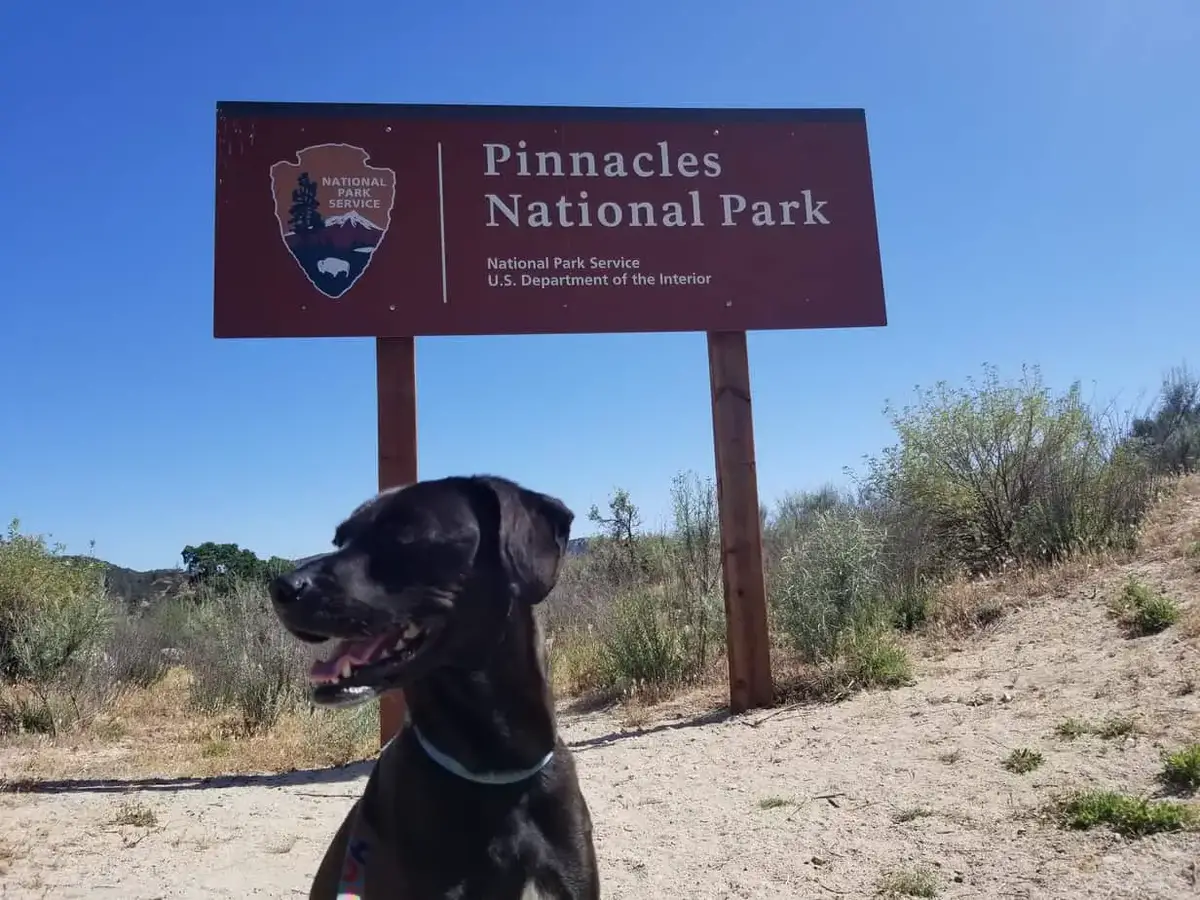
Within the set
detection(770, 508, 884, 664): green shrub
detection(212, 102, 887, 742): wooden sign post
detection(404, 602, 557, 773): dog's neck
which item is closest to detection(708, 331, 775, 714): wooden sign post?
detection(212, 102, 887, 742): wooden sign post

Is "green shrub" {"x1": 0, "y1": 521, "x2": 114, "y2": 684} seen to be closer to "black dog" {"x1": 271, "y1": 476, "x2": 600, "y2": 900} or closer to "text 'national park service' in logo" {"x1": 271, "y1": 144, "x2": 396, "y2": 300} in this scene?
"text 'national park service' in logo" {"x1": 271, "y1": 144, "x2": 396, "y2": 300}

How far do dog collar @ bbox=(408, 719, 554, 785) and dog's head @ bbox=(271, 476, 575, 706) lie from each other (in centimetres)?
18

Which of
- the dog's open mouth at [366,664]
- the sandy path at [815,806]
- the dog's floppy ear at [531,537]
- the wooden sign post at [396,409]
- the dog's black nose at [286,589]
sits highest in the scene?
the wooden sign post at [396,409]

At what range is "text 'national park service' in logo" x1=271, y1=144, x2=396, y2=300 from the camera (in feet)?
20.1

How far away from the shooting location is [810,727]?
6.00 m

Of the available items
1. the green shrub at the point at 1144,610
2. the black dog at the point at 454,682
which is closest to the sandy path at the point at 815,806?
the green shrub at the point at 1144,610

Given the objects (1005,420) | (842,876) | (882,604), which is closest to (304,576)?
(842,876)

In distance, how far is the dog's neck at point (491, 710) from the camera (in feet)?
7.70

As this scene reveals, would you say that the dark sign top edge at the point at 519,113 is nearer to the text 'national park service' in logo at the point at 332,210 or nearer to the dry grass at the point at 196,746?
the text 'national park service' in logo at the point at 332,210

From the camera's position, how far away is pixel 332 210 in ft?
20.4

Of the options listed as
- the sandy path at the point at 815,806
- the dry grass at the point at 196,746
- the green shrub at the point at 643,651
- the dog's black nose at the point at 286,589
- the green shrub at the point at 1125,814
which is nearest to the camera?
the dog's black nose at the point at 286,589

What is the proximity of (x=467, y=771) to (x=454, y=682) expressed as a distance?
22 cm

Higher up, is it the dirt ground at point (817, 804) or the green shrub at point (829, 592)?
the green shrub at point (829, 592)

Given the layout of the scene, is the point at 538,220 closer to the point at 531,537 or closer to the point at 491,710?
the point at 531,537
